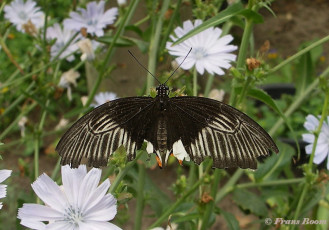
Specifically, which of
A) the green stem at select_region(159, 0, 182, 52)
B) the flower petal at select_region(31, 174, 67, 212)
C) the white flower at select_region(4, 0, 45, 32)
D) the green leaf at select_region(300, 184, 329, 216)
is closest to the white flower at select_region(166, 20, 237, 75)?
the green stem at select_region(159, 0, 182, 52)

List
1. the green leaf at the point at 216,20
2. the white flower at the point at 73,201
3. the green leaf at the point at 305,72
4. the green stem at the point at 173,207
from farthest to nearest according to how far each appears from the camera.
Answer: the green leaf at the point at 305,72 → the green stem at the point at 173,207 → the green leaf at the point at 216,20 → the white flower at the point at 73,201

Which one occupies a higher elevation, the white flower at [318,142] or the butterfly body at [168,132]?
the white flower at [318,142]

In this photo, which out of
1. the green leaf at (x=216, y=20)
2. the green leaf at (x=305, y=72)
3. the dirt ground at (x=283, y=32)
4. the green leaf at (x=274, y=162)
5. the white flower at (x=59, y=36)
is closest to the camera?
the green leaf at (x=216, y=20)

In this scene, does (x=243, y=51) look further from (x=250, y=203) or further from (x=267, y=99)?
(x=250, y=203)

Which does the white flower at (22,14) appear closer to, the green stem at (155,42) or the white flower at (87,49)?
the white flower at (87,49)

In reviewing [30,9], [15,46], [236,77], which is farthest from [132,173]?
[15,46]

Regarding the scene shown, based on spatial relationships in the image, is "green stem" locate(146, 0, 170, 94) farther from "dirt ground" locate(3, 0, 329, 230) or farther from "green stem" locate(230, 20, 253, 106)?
"dirt ground" locate(3, 0, 329, 230)

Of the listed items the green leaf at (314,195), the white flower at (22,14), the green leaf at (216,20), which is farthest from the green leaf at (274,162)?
the white flower at (22,14)

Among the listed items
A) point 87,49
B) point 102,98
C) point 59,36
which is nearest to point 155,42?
point 87,49
